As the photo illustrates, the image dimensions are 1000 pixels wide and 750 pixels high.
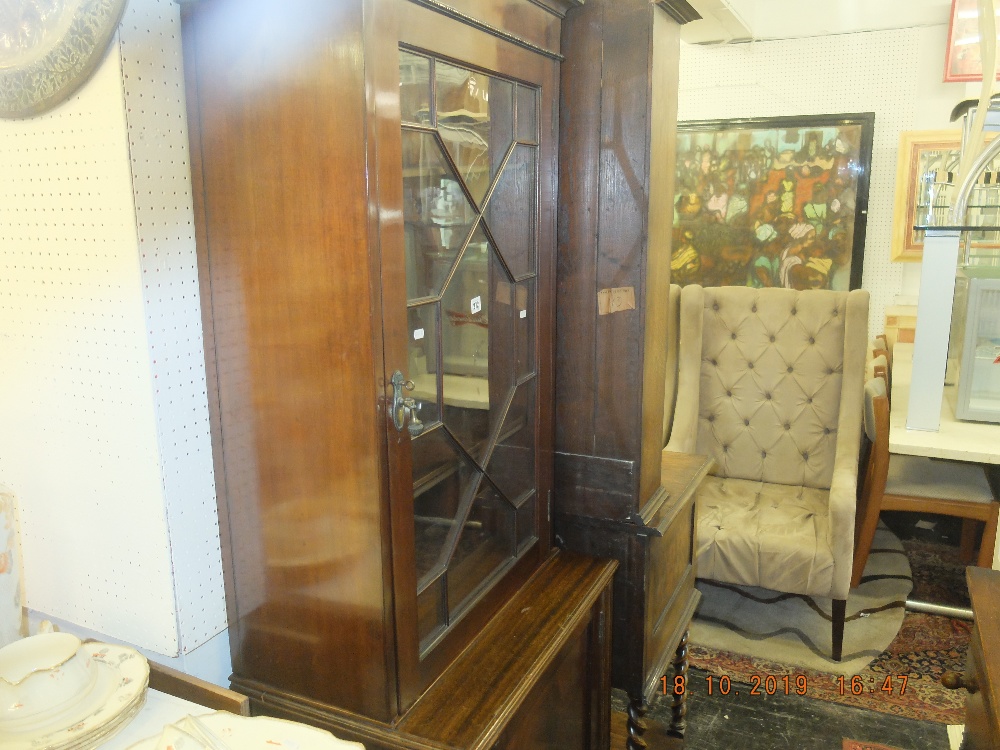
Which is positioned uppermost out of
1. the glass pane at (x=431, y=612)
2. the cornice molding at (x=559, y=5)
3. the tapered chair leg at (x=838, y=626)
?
the cornice molding at (x=559, y=5)

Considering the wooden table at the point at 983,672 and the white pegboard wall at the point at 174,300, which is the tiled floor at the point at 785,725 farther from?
the white pegboard wall at the point at 174,300

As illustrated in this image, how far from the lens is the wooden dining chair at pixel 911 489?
2.81 metres

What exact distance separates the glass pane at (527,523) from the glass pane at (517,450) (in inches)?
1.1

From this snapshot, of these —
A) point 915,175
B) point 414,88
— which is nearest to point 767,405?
point 915,175

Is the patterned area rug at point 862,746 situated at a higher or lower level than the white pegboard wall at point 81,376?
lower

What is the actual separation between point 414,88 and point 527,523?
0.87 meters

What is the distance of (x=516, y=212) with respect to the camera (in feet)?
4.62

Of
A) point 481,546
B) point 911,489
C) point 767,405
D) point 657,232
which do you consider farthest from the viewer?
point 767,405

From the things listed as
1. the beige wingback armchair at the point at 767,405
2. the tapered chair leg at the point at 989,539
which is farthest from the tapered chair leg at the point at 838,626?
the tapered chair leg at the point at 989,539

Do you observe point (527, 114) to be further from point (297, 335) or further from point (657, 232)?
point (297, 335)

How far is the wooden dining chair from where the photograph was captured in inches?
110

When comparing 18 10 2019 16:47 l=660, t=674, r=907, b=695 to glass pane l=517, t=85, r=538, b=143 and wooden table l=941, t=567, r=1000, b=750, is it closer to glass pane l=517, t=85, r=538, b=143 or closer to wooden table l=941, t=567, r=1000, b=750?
wooden table l=941, t=567, r=1000, b=750

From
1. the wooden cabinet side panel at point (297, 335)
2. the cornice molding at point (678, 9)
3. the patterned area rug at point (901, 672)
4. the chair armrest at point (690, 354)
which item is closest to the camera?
the wooden cabinet side panel at point (297, 335)

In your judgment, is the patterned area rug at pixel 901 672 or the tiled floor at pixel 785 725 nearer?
the tiled floor at pixel 785 725
